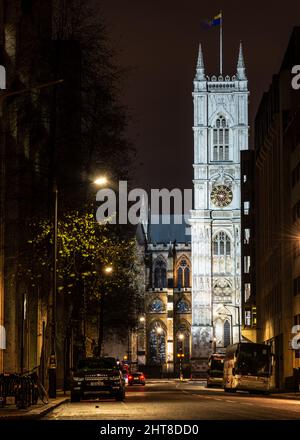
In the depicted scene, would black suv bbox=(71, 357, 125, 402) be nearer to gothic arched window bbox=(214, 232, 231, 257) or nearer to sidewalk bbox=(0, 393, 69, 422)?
sidewalk bbox=(0, 393, 69, 422)

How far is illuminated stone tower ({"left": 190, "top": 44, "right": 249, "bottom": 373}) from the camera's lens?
159625mm

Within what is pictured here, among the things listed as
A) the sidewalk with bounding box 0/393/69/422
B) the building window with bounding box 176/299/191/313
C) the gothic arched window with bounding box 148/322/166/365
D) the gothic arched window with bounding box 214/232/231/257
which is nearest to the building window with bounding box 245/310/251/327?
the gothic arched window with bounding box 214/232/231/257

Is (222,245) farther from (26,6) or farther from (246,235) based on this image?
(26,6)

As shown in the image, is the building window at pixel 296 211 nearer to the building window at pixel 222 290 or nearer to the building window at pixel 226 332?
the building window at pixel 222 290

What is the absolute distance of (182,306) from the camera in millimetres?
175500

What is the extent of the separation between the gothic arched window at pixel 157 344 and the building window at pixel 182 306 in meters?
4.13

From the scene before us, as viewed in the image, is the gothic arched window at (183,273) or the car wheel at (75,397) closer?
the car wheel at (75,397)

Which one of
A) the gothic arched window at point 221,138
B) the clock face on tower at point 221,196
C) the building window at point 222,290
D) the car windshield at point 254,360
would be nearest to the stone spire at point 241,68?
the gothic arched window at point 221,138

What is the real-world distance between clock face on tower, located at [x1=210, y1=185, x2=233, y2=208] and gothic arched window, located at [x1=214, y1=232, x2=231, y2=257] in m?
4.32

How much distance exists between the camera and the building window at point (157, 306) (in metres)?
174

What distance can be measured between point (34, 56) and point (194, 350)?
12081cm

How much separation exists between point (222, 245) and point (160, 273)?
2247cm
